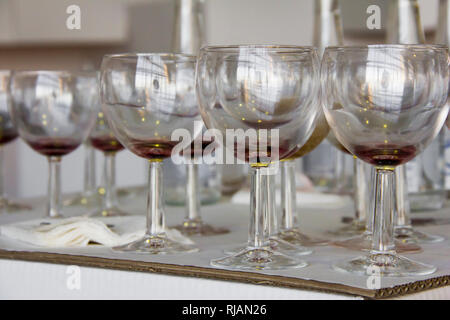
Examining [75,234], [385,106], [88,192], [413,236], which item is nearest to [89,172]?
[88,192]

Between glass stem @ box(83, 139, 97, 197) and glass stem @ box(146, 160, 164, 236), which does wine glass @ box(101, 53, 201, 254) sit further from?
glass stem @ box(83, 139, 97, 197)

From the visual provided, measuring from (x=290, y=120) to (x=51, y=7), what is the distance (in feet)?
7.55

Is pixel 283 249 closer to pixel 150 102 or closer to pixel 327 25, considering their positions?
pixel 150 102

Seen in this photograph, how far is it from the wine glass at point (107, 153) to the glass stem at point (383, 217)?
387 millimetres

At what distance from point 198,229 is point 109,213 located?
15cm

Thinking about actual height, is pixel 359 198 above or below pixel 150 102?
below

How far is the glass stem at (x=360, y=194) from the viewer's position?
84 cm

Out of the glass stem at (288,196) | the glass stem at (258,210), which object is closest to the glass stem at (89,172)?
the glass stem at (288,196)

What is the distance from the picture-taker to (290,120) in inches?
23.8

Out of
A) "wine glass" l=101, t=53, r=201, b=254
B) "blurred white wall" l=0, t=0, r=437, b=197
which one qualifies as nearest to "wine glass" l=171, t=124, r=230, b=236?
"wine glass" l=101, t=53, r=201, b=254

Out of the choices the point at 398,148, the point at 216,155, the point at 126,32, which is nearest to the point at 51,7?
the point at 126,32

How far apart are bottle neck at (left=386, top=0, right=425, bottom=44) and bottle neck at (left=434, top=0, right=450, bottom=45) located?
3 cm

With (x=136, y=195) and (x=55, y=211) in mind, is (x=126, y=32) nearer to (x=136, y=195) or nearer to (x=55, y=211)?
(x=136, y=195)

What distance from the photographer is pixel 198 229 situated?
81 centimetres
